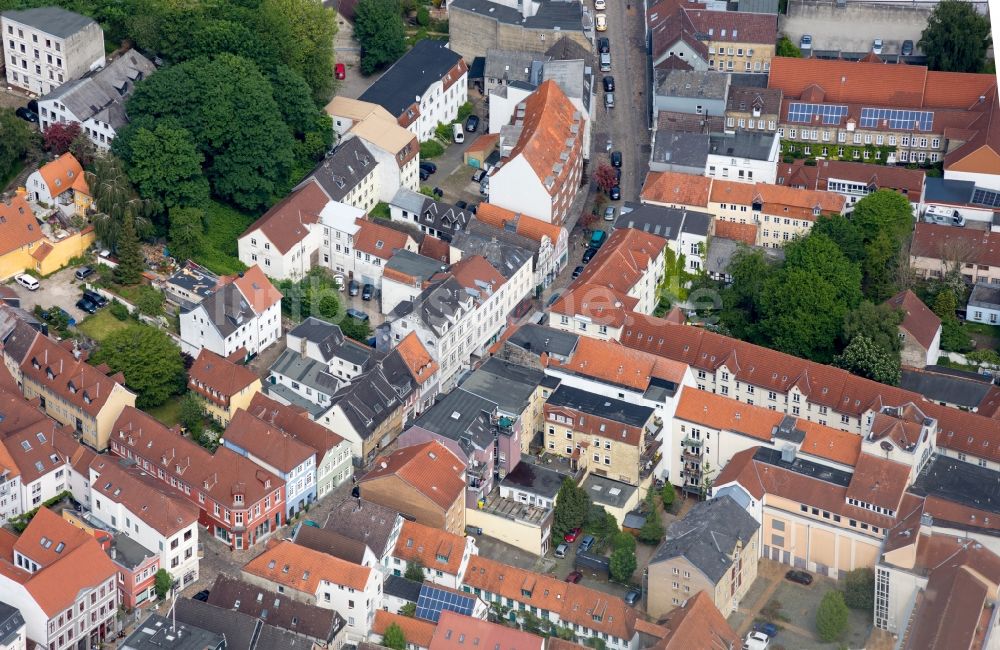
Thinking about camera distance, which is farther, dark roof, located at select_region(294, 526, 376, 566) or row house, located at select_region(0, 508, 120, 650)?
dark roof, located at select_region(294, 526, 376, 566)

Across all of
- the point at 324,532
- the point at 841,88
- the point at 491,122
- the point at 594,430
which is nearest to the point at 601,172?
the point at 491,122

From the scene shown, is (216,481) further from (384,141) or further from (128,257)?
(384,141)

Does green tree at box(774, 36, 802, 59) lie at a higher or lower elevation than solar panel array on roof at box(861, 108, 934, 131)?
higher

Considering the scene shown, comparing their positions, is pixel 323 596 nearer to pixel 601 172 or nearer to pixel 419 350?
pixel 419 350

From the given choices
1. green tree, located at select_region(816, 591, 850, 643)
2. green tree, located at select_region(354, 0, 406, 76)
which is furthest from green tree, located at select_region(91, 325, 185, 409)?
green tree, located at select_region(816, 591, 850, 643)

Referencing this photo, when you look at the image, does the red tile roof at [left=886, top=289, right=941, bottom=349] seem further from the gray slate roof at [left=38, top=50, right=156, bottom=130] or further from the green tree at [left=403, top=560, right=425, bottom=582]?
the gray slate roof at [left=38, top=50, right=156, bottom=130]

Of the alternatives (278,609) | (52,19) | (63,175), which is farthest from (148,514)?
(52,19)
